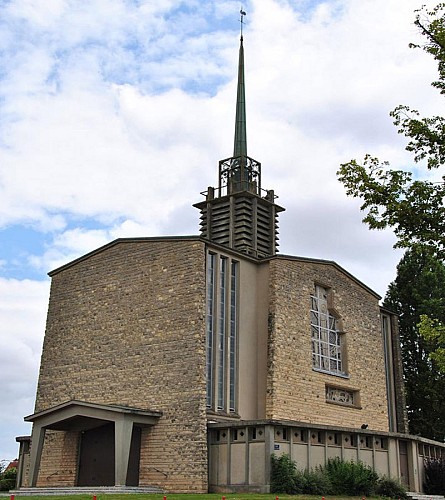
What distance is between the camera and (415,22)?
16312 mm

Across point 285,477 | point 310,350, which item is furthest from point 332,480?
point 310,350

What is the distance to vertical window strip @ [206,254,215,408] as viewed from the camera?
96.9 ft

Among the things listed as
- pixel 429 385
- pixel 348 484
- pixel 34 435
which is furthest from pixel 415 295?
pixel 34 435

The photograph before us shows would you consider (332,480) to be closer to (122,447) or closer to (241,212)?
(122,447)

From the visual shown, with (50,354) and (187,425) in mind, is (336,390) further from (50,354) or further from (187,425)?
(50,354)

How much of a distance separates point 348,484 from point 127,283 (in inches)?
515

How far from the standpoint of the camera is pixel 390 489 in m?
27.4

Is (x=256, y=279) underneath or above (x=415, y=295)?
underneath

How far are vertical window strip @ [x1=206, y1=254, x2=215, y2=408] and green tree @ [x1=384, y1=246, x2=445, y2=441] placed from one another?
15252 millimetres

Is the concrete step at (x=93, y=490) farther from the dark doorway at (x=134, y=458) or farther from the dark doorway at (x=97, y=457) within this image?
the dark doorway at (x=97, y=457)

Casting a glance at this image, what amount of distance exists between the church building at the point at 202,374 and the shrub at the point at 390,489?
1.37 meters

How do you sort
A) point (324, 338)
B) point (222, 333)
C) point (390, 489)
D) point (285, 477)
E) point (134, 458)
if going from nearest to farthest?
point (285, 477) < point (390, 489) < point (134, 458) < point (222, 333) < point (324, 338)

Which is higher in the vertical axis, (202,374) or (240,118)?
(240,118)

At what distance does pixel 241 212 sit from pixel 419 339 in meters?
13.7
